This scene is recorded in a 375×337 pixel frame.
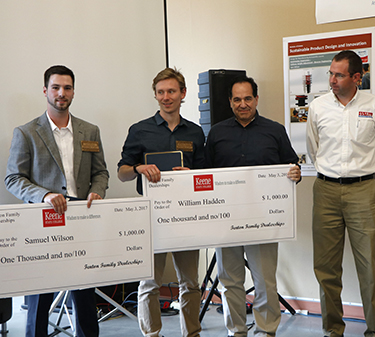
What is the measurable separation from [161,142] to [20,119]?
3.45ft

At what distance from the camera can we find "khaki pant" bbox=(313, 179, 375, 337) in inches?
112

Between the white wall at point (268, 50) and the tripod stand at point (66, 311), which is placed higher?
the white wall at point (268, 50)

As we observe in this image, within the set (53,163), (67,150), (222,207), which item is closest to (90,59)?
(67,150)

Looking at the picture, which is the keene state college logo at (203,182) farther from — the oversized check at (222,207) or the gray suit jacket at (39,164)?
the gray suit jacket at (39,164)

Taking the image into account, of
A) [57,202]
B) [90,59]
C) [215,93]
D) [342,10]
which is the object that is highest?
[342,10]

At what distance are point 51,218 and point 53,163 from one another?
0.40 meters

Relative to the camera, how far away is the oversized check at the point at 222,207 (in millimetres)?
2463

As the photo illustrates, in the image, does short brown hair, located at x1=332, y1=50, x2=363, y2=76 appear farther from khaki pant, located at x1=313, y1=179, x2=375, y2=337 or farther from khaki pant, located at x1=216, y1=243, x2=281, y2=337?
khaki pant, located at x1=216, y1=243, x2=281, y2=337

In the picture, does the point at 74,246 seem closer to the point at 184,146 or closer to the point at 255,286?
the point at 184,146

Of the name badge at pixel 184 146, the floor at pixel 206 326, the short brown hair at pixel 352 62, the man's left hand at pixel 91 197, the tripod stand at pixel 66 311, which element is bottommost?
the floor at pixel 206 326

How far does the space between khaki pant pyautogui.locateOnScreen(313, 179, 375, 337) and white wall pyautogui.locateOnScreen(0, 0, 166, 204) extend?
66.8 inches

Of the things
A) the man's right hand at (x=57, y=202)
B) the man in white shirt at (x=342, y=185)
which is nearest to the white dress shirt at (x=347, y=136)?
the man in white shirt at (x=342, y=185)

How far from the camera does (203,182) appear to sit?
251cm

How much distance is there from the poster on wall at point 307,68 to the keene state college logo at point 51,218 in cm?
224
